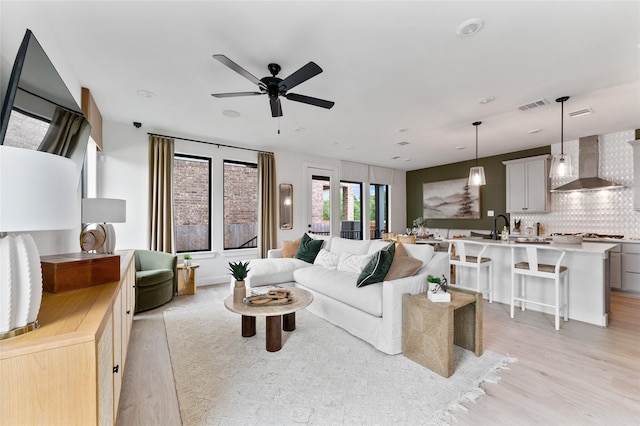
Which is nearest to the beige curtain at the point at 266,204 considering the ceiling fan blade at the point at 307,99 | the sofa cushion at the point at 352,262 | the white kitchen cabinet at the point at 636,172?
the sofa cushion at the point at 352,262

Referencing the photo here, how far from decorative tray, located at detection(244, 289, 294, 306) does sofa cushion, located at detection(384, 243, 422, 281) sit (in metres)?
0.99

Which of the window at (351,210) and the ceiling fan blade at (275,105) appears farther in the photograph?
the window at (351,210)

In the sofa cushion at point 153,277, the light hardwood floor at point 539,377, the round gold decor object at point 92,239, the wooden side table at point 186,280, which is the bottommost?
the light hardwood floor at point 539,377

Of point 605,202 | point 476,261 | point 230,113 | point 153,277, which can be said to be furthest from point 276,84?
point 605,202

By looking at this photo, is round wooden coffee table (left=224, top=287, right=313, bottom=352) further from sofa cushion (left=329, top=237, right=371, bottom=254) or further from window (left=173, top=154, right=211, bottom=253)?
window (left=173, top=154, right=211, bottom=253)

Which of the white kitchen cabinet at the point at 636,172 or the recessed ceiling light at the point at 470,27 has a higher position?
the recessed ceiling light at the point at 470,27

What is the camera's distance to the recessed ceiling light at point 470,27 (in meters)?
2.01

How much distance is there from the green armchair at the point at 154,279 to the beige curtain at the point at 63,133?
214 cm

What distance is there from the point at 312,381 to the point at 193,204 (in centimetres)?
429

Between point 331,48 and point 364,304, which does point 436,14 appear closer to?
point 331,48

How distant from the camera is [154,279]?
367cm

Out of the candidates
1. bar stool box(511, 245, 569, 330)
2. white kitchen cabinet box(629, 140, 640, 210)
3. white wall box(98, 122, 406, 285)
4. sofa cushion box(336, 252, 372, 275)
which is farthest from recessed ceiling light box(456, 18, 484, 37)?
white kitchen cabinet box(629, 140, 640, 210)

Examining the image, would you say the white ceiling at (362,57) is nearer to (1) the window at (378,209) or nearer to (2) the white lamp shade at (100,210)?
(2) the white lamp shade at (100,210)

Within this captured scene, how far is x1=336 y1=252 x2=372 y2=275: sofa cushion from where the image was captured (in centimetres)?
344
